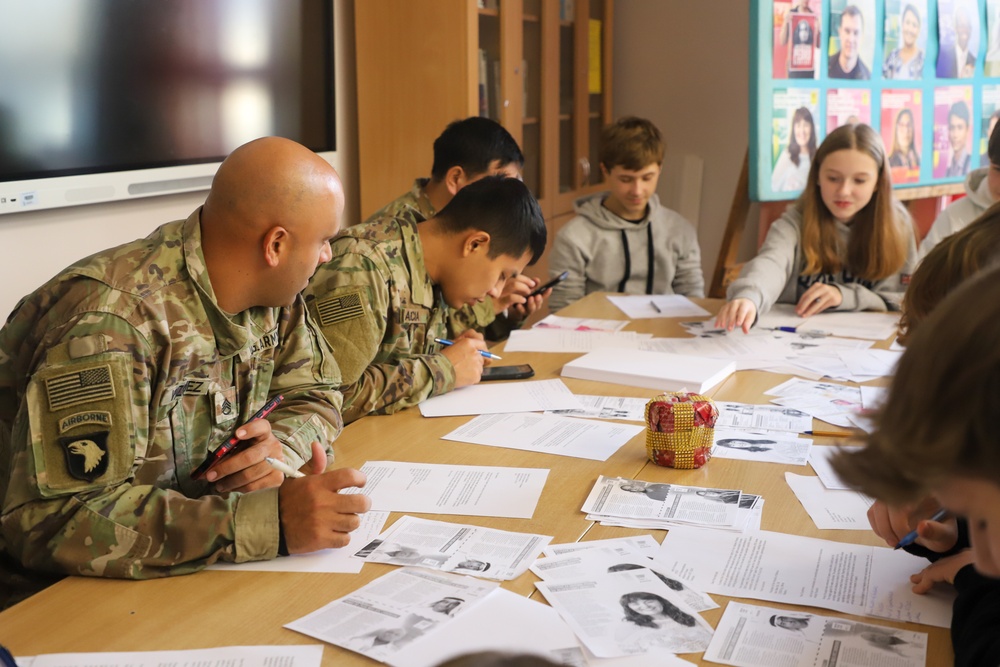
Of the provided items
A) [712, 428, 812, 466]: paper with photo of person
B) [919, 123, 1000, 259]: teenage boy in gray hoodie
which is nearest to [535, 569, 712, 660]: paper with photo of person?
[712, 428, 812, 466]: paper with photo of person

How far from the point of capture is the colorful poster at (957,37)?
3750 millimetres

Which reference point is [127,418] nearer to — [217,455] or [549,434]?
[217,455]

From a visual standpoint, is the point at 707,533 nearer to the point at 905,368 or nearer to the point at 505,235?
the point at 905,368

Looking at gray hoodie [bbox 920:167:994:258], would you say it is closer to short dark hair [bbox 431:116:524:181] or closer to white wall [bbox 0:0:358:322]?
short dark hair [bbox 431:116:524:181]

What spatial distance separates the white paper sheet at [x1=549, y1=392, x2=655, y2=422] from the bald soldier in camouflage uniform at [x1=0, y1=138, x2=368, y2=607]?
1.65 ft

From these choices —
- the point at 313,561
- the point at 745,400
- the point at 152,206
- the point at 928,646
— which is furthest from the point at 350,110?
the point at 928,646

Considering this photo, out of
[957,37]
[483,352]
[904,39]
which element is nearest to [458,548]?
[483,352]

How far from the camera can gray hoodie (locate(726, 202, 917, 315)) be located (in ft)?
8.86

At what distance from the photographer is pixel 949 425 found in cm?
63

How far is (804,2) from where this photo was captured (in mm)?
3410

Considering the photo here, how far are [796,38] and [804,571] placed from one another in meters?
2.66

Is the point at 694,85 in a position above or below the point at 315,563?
above

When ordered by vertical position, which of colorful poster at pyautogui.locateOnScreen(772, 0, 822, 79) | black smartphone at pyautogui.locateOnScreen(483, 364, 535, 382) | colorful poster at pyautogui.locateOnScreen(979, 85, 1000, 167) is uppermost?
colorful poster at pyautogui.locateOnScreen(772, 0, 822, 79)

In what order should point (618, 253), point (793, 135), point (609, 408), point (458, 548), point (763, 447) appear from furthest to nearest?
point (793, 135) < point (618, 253) < point (609, 408) < point (763, 447) < point (458, 548)
